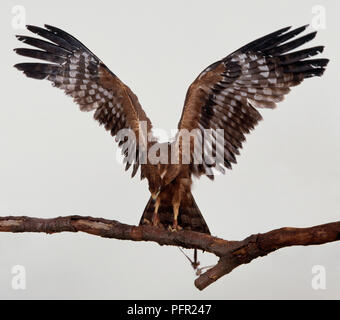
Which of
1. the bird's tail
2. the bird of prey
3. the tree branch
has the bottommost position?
the tree branch

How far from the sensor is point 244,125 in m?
4.49

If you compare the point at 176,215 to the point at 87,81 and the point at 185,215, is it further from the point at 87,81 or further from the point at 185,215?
the point at 87,81

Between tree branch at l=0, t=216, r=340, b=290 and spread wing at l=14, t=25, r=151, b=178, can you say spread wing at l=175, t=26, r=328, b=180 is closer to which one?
spread wing at l=14, t=25, r=151, b=178

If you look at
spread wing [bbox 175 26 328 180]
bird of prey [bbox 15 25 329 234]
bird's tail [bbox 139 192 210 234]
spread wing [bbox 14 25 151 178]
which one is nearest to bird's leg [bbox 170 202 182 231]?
bird of prey [bbox 15 25 329 234]

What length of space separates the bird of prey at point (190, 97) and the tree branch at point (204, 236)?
0.23 metres

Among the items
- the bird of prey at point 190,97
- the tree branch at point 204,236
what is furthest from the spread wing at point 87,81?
the tree branch at point 204,236

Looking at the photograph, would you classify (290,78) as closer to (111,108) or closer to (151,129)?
(151,129)

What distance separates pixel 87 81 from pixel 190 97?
3.30ft

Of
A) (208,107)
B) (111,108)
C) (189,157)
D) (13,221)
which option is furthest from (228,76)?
(13,221)

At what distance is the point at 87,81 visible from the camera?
15.6 ft

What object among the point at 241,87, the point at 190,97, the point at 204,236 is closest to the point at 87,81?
the point at 190,97

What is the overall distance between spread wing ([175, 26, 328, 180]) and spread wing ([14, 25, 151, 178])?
1.60 feet

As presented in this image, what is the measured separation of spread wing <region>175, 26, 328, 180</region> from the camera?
4.26 meters

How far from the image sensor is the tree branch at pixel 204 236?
319cm
